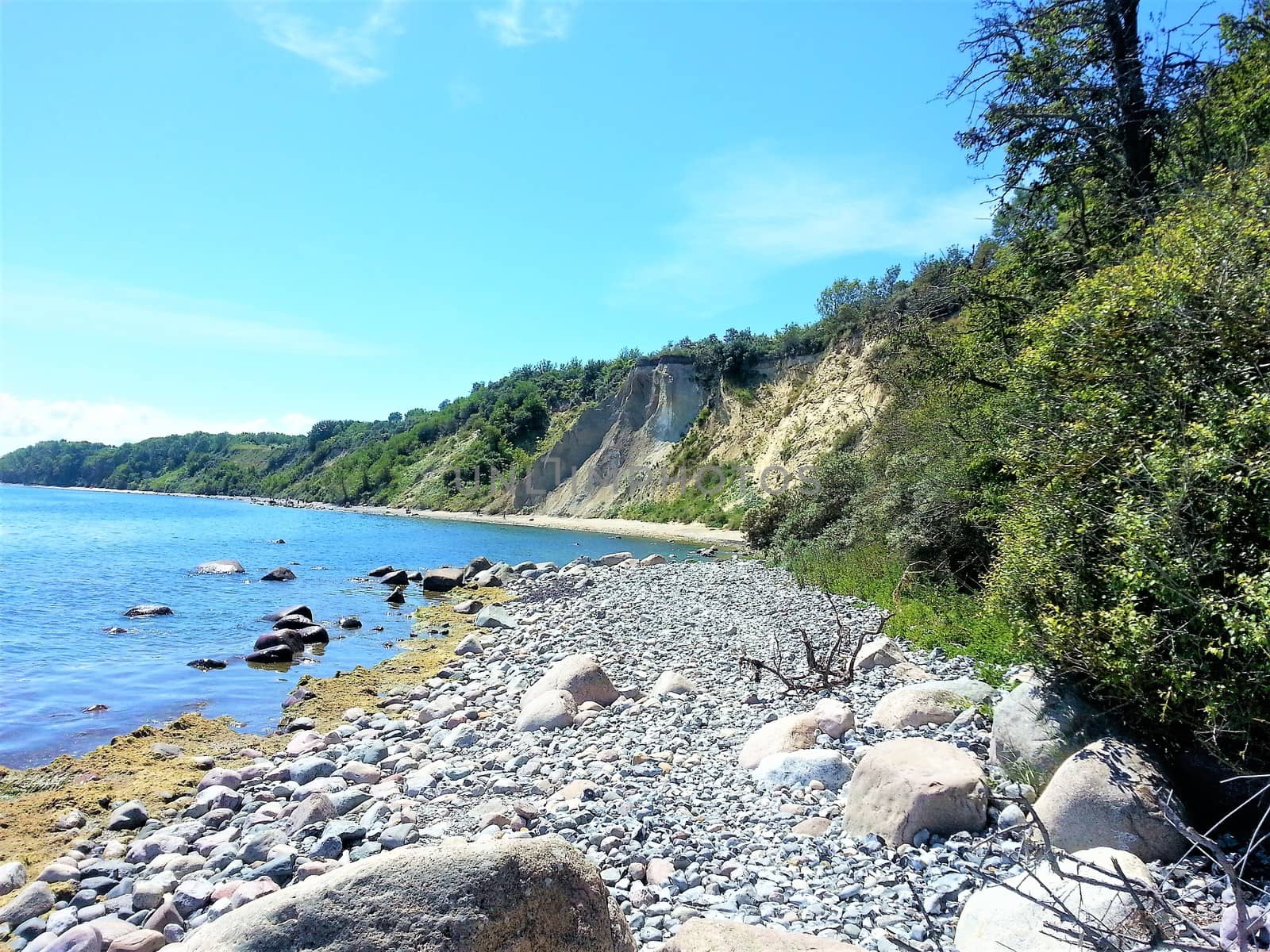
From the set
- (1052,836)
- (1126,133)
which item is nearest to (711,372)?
(1126,133)

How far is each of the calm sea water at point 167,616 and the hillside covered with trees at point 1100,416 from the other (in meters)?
11.7

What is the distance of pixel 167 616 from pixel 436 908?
21440 mm

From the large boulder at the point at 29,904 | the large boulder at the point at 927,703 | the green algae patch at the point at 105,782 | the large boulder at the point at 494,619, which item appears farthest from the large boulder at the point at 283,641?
the large boulder at the point at 927,703

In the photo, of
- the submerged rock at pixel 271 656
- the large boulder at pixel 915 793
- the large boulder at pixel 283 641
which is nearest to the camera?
Answer: the large boulder at pixel 915 793

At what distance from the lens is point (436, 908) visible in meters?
3.66

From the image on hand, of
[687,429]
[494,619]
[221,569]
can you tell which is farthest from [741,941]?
[687,429]

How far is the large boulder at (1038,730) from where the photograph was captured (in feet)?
20.0

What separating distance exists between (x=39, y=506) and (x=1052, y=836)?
11040 cm

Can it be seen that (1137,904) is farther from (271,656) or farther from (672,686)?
(271,656)

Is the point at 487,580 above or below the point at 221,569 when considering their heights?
below

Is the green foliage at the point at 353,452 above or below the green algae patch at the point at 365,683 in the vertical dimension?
above

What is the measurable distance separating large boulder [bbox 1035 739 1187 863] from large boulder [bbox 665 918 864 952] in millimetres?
2142

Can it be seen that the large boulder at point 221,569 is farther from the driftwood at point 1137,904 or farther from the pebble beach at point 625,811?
the driftwood at point 1137,904

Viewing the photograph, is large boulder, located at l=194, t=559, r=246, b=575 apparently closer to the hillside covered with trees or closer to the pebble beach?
the pebble beach
